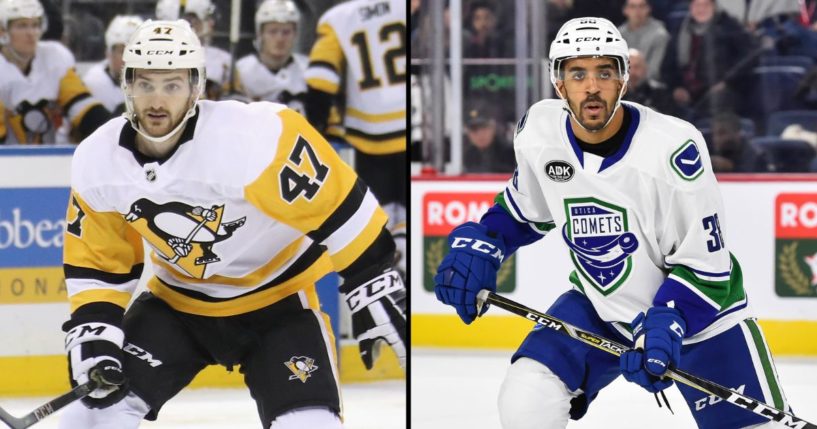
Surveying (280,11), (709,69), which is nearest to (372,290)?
(280,11)

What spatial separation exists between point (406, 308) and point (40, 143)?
2029 mm

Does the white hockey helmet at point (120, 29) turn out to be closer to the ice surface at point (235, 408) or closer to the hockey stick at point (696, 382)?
the ice surface at point (235, 408)

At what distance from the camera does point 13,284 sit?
4.52 metres

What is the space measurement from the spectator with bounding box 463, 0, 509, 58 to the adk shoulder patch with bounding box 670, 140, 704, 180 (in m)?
2.44

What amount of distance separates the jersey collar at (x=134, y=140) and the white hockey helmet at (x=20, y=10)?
2.09m

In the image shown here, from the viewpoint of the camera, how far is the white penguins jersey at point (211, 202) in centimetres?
293

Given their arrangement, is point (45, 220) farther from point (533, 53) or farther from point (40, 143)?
point (533, 53)

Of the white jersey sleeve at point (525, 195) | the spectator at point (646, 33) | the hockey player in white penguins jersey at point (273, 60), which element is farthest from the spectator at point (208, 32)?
the white jersey sleeve at point (525, 195)

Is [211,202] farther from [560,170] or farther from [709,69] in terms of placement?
[709,69]

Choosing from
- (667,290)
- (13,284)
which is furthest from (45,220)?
(667,290)

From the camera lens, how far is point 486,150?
516 centimetres

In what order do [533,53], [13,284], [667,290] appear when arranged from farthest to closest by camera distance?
[533,53], [13,284], [667,290]

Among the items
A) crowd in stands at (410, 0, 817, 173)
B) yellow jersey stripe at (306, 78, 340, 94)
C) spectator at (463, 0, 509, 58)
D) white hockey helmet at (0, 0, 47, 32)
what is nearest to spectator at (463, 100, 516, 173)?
crowd in stands at (410, 0, 817, 173)

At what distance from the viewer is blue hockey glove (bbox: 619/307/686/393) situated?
2.58 metres
